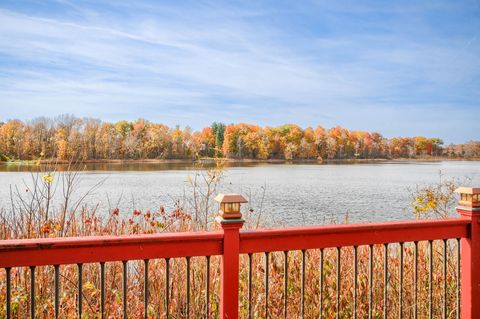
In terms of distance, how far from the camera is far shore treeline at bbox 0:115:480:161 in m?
38.9

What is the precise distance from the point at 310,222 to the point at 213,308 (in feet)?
26.0

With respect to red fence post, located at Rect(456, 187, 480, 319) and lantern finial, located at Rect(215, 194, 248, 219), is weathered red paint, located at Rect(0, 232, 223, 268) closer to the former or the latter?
lantern finial, located at Rect(215, 194, 248, 219)

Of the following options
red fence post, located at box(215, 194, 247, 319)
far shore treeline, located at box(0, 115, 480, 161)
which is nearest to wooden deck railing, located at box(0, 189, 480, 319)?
red fence post, located at box(215, 194, 247, 319)

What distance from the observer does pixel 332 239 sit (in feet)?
8.71

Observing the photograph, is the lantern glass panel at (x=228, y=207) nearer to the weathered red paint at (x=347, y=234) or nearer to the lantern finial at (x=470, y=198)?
the weathered red paint at (x=347, y=234)

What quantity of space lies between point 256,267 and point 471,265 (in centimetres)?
275

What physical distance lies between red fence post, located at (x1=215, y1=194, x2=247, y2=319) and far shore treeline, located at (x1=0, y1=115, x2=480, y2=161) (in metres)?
31.6

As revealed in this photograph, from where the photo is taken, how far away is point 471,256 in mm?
3035

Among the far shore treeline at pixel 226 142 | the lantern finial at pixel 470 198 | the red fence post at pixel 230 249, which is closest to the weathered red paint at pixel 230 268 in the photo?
the red fence post at pixel 230 249

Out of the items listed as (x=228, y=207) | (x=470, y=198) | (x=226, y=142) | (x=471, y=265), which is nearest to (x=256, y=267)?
(x=471, y=265)

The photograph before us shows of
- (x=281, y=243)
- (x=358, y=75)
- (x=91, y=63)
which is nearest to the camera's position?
(x=281, y=243)

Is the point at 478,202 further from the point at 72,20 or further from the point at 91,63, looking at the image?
the point at 91,63

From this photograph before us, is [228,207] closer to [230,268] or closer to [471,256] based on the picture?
[230,268]

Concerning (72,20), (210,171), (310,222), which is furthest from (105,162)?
(210,171)
